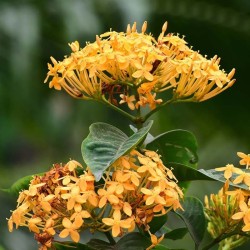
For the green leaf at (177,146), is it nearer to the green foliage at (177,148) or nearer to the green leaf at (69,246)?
the green foliage at (177,148)

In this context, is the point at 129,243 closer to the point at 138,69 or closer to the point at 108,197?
the point at 108,197

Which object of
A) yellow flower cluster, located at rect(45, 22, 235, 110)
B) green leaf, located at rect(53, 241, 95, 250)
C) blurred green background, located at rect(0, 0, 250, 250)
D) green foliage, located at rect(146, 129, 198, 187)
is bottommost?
green leaf, located at rect(53, 241, 95, 250)

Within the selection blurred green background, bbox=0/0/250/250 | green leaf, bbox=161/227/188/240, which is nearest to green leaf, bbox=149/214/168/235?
green leaf, bbox=161/227/188/240

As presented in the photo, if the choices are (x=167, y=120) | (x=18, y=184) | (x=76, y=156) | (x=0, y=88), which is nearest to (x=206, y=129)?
(x=167, y=120)

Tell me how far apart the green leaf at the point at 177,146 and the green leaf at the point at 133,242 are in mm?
154

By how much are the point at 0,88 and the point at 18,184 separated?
227cm

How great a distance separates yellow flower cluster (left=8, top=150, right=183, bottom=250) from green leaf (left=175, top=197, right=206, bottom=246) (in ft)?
0.34

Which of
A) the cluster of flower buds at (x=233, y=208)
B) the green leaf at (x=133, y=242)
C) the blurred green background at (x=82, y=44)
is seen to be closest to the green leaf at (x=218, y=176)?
the cluster of flower buds at (x=233, y=208)

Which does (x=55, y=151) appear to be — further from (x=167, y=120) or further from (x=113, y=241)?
(x=113, y=241)

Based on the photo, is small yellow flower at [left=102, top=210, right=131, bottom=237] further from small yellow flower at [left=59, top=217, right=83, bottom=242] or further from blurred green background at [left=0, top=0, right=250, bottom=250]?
blurred green background at [left=0, top=0, right=250, bottom=250]

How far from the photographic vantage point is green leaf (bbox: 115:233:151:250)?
1.06m

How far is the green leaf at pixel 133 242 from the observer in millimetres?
1061

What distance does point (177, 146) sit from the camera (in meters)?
1.19

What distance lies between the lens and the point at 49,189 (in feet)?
3.51
